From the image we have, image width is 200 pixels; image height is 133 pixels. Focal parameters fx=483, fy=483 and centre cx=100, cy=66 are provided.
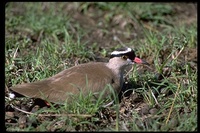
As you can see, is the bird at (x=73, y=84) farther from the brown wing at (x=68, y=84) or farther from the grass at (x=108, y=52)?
the grass at (x=108, y=52)

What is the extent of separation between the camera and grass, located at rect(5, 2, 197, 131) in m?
5.39

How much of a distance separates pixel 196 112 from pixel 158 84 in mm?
874

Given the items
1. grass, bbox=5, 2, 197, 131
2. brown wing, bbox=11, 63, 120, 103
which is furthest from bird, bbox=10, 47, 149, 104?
grass, bbox=5, 2, 197, 131

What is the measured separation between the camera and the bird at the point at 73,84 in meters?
5.64

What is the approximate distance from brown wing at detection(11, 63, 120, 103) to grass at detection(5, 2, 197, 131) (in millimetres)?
211

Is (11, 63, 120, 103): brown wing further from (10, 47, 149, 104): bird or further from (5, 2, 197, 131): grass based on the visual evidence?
(5, 2, 197, 131): grass

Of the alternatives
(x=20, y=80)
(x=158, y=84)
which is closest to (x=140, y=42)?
(x=158, y=84)

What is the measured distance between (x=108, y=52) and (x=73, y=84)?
2353 millimetres

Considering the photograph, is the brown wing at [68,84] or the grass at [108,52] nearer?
the grass at [108,52]

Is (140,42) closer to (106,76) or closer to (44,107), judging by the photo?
(106,76)

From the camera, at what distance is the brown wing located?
564 cm

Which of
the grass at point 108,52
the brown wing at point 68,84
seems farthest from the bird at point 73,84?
the grass at point 108,52

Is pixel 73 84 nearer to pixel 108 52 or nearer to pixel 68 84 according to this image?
pixel 68 84

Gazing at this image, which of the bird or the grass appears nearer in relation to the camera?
the grass
